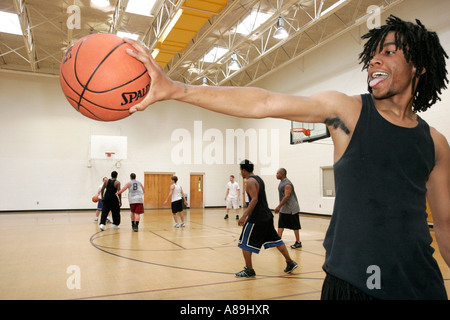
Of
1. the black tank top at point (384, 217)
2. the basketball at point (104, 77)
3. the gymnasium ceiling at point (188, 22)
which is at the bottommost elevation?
the black tank top at point (384, 217)

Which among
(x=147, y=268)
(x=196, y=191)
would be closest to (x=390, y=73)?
(x=147, y=268)

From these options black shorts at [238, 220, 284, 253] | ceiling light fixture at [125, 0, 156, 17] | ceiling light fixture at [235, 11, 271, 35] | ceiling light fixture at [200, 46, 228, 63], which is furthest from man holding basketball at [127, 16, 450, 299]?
ceiling light fixture at [200, 46, 228, 63]

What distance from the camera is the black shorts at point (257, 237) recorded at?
4.86 metres

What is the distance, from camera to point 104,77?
5.64 ft

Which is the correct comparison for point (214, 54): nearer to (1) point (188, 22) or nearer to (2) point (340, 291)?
(1) point (188, 22)

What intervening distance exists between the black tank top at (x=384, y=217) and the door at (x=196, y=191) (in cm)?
1945

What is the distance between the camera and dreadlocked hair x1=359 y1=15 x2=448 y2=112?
1415 millimetres

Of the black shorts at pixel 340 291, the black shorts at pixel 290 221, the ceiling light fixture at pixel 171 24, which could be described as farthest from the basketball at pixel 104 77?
the ceiling light fixture at pixel 171 24

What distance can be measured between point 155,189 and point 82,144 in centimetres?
476

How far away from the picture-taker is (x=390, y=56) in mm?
1405

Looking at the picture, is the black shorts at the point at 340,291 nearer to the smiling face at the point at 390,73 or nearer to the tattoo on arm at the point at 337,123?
the tattoo on arm at the point at 337,123

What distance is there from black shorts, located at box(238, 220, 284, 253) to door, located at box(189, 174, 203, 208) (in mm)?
15720

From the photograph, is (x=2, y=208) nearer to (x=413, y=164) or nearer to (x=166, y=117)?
(x=166, y=117)

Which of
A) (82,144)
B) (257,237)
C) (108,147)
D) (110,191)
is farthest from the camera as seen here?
(82,144)
